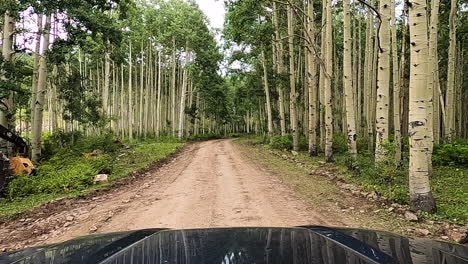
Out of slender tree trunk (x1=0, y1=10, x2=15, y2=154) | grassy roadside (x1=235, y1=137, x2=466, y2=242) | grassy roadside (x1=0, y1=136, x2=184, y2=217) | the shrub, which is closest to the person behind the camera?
grassy roadside (x1=235, y1=137, x2=466, y2=242)

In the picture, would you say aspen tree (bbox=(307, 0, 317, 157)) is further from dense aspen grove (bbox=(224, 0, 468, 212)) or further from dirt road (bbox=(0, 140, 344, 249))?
dirt road (bbox=(0, 140, 344, 249))

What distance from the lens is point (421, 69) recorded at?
19.5ft

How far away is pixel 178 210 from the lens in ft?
21.5

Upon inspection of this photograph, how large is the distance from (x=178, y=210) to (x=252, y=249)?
15.1ft

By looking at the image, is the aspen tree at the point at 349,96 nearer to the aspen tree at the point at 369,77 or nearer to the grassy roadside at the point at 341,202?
the grassy roadside at the point at 341,202

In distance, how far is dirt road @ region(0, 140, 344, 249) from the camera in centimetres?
568

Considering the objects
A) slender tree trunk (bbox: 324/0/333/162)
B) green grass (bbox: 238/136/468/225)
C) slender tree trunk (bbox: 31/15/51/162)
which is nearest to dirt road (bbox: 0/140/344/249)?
green grass (bbox: 238/136/468/225)

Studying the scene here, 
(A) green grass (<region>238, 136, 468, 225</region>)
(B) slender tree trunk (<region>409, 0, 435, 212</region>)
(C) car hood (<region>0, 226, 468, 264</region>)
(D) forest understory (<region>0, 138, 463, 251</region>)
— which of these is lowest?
(D) forest understory (<region>0, 138, 463, 251</region>)

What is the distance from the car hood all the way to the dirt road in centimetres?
301

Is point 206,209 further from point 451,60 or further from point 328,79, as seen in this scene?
point 451,60

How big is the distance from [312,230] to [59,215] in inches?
235

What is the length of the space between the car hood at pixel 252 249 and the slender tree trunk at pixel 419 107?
153 inches

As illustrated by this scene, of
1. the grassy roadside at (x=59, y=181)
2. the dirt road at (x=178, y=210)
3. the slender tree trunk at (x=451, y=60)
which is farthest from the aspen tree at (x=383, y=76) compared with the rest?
the grassy roadside at (x=59, y=181)

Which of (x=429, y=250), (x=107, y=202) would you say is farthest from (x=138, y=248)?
(x=107, y=202)
